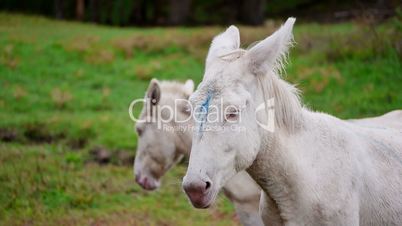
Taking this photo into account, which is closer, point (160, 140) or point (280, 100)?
point (280, 100)

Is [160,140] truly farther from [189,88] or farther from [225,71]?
[225,71]

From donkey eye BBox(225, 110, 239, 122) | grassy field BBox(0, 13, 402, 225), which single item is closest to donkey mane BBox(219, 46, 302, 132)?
donkey eye BBox(225, 110, 239, 122)

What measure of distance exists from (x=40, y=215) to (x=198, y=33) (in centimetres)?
1080

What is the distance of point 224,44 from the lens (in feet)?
13.2

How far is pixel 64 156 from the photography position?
32.1 ft

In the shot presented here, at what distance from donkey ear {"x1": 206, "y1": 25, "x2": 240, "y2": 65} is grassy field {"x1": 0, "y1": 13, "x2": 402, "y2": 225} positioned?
3.29 ft

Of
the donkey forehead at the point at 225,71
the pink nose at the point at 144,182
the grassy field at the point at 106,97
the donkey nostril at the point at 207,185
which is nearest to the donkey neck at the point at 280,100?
the donkey forehead at the point at 225,71

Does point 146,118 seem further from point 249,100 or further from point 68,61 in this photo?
point 68,61

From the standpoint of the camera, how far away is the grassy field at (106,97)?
777cm

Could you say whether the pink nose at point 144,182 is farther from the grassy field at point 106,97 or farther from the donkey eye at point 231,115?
the donkey eye at point 231,115

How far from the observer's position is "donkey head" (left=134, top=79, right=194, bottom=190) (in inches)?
265

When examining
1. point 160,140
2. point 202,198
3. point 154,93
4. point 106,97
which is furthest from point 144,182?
point 106,97

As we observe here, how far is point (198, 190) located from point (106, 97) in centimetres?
970

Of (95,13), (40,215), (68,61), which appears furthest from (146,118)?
(95,13)
